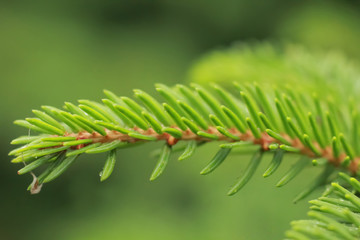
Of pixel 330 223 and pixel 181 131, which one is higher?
pixel 181 131

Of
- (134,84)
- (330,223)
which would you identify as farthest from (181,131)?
(134,84)

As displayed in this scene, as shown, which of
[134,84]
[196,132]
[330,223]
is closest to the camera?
[330,223]

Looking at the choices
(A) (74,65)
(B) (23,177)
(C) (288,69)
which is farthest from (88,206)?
(C) (288,69)

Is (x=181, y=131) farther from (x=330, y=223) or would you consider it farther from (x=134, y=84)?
(x=134, y=84)

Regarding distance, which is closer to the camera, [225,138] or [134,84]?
[225,138]

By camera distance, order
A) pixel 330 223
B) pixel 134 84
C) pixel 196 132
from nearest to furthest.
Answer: pixel 330 223, pixel 196 132, pixel 134 84

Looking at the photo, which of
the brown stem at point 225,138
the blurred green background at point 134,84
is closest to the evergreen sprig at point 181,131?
the brown stem at point 225,138

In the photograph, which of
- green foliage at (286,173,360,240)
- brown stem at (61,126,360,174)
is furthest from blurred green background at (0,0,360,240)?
green foliage at (286,173,360,240)
